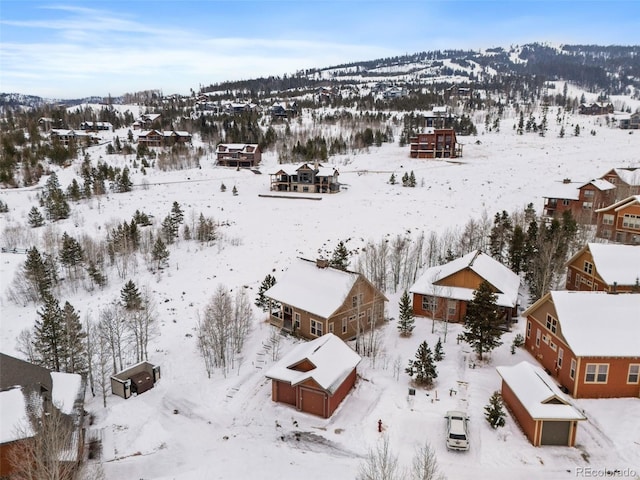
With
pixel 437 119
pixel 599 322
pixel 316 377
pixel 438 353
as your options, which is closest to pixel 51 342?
pixel 316 377

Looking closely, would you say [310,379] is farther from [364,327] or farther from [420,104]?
[420,104]

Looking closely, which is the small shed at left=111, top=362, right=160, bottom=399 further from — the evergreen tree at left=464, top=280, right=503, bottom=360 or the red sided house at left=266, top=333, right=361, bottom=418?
the evergreen tree at left=464, top=280, right=503, bottom=360

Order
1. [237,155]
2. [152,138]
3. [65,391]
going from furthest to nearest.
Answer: [152,138]
[237,155]
[65,391]

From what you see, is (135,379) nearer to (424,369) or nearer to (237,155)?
(424,369)

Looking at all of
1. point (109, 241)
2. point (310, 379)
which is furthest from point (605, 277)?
point (109, 241)

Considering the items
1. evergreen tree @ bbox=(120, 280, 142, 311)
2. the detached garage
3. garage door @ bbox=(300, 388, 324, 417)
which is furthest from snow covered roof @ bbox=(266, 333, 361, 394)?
evergreen tree @ bbox=(120, 280, 142, 311)

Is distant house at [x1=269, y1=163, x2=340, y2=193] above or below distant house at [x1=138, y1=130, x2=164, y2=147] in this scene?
below
